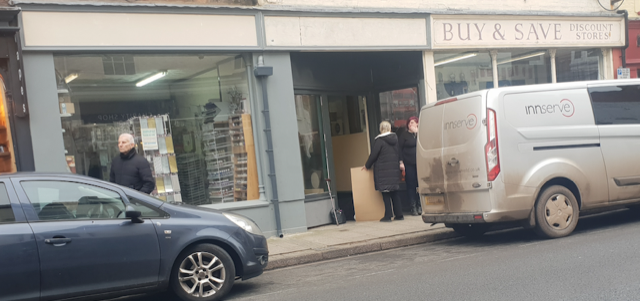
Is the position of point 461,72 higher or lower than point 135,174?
higher

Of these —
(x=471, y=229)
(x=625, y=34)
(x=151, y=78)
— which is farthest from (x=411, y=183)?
(x=625, y=34)

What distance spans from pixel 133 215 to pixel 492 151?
4.59 meters

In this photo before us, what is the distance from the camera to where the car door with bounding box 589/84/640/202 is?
8656mm

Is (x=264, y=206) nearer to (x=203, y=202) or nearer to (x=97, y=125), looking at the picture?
(x=203, y=202)

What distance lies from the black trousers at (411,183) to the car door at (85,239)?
261 inches

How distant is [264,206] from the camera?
10.3 m

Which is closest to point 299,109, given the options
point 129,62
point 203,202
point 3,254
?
point 203,202

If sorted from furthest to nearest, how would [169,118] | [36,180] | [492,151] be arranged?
[169,118], [492,151], [36,180]

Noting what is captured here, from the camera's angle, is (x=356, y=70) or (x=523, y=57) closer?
(x=356, y=70)

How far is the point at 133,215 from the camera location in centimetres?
580

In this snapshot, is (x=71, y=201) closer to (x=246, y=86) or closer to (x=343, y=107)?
(x=246, y=86)

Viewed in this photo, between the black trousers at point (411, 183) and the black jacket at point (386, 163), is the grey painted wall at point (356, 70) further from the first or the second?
the black trousers at point (411, 183)

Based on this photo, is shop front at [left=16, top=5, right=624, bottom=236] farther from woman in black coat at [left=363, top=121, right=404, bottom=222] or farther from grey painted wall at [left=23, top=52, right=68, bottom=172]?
woman in black coat at [left=363, top=121, right=404, bottom=222]

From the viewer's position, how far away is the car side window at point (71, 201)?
5.61 meters
